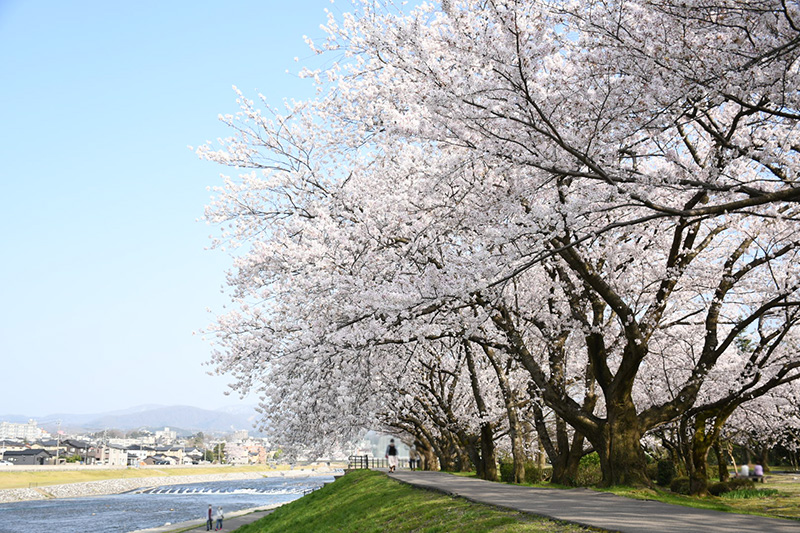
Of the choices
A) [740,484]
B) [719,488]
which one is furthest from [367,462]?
[719,488]

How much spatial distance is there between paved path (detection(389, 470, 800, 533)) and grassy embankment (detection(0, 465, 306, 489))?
264 ft

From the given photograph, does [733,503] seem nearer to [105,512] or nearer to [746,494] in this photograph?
[746,494]

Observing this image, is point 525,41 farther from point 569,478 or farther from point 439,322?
point 569,478

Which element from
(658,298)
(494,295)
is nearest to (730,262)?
(658,298)

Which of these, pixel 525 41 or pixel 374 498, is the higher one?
pixel 525 41

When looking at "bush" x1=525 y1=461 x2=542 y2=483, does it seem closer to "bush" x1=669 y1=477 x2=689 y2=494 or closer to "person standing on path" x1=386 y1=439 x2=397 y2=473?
"bush" x1=669 y1=477 x2=689 y2=494

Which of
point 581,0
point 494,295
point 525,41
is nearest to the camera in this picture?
point 525,41

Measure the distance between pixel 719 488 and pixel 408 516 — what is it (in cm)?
900

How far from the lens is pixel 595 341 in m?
13.8

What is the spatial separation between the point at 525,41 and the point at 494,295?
15.0 ft

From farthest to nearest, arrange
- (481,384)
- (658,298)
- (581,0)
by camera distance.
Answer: (481,384) < (658,298) < (581,0)

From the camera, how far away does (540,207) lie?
9.84 meters

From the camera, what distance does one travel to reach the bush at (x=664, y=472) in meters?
24.7

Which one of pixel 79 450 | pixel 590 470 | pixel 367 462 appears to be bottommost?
pixel 79 450
